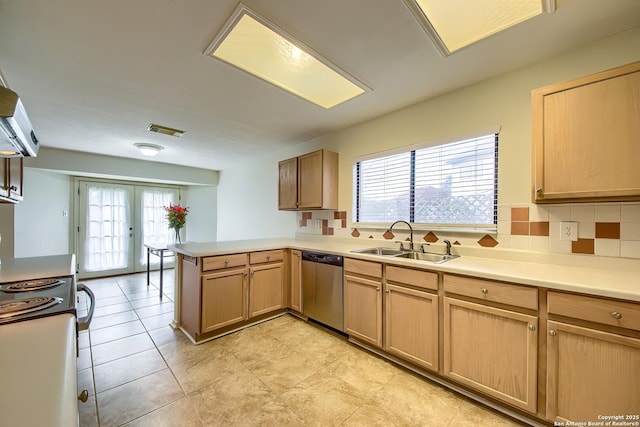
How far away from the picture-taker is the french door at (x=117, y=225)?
484cm

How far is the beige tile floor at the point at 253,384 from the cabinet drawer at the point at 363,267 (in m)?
0.72

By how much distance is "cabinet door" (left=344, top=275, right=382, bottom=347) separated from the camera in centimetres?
218

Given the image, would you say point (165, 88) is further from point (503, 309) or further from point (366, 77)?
point (503, 309)

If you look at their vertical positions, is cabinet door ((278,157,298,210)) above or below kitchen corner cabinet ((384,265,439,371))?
above

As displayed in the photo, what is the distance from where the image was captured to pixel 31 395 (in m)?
0.54

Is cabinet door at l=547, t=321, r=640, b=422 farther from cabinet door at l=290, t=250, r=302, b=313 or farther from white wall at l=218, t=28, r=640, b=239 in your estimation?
cabinet door at l=290, t=250, r=302, b=313

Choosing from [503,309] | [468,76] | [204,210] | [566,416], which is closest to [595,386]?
[566,416]

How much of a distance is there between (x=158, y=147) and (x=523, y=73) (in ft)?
14.8

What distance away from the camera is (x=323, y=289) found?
267 centimetres

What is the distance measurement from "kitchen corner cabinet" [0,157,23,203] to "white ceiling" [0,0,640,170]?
26.4 inches

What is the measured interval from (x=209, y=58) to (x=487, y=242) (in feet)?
8.36

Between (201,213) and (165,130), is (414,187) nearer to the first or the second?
(165,130)

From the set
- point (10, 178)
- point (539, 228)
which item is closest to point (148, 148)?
point (10, 178)

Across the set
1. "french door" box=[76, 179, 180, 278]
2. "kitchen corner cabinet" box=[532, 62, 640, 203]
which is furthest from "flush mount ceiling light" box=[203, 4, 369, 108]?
"french door" box=[76, 179, 180, 278]
